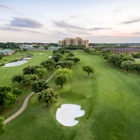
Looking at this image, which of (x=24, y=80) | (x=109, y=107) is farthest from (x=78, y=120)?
(x=24, y=80)

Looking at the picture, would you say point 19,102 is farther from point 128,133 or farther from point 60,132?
point 128,133

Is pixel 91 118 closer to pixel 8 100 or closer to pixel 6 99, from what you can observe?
pixel 8 100

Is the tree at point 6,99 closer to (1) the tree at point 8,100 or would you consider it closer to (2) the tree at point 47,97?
(1) the tree at point 8,100

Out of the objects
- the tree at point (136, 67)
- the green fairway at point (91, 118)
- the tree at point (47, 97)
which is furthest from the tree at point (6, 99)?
the tree at point (136, 67)

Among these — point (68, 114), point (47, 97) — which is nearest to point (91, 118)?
point (68, 114)

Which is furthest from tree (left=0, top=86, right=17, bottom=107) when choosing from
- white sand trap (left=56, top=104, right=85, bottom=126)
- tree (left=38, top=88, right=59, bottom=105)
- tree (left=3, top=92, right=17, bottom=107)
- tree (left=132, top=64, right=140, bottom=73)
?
tree (left=132, top=64, right=140, bottom=73)

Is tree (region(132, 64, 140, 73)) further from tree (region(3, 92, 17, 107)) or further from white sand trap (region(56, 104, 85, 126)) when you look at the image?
tree (region(3, 92, 17, 107))
